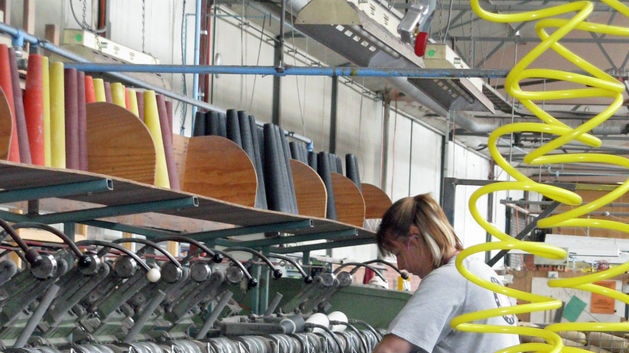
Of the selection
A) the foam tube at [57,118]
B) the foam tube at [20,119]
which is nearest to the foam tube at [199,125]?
the foam tube at [57,118]

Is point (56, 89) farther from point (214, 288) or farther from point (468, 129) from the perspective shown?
point (468, 129)

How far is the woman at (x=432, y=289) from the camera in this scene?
2.44m

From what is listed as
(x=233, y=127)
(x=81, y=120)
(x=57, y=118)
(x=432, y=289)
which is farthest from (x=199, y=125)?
(x=432, y=289)

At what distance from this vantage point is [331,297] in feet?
17.9

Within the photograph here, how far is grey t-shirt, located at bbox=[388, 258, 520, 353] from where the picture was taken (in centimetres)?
244

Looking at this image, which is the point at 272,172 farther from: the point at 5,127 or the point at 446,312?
the point at 446,312

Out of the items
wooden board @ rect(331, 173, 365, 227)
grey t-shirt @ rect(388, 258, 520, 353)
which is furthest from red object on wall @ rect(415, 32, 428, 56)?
grey t-shirt @ rect(388, 258, 520, 353)

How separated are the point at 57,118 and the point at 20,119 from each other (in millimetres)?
241

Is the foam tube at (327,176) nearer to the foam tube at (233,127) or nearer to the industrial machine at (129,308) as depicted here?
the foam tube at (233,127)

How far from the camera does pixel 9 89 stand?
3.37 metres

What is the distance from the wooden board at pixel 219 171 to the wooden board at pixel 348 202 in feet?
5.21

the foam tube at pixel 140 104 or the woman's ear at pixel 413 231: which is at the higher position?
the foam tube at pixel 140 104

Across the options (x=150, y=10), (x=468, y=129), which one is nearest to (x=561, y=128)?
(x=150, y=10)

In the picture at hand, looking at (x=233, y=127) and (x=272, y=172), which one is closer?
(x=233, y=127)
